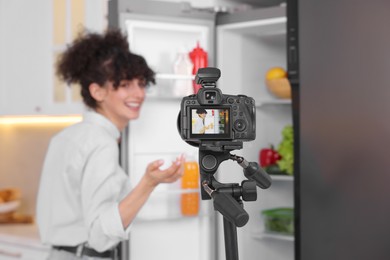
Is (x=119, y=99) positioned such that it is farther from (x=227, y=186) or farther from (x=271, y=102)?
(x=227, y=186)

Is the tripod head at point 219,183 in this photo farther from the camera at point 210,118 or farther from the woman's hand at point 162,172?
the woman's hand at point 162,172

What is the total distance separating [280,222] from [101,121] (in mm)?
1063

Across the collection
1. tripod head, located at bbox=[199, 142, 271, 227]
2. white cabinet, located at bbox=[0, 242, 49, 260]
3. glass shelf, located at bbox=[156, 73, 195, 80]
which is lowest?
white cabinet, located at bbox=[0, 242, 49, 260]

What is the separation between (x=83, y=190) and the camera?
1991mm

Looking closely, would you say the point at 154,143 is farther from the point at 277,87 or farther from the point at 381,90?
the point at 381,90

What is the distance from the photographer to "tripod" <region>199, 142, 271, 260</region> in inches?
33.8

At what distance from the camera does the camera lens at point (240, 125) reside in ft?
3.26

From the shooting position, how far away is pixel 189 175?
99.5 inches

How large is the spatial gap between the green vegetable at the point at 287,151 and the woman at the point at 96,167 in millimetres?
827

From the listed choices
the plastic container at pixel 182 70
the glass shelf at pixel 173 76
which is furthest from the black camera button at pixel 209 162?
the plastic container at pixel 182 70

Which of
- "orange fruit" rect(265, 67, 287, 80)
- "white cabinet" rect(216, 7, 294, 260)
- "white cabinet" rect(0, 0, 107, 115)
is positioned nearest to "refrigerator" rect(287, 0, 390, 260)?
"white cabinet" rect(216, 7, 294, 260)

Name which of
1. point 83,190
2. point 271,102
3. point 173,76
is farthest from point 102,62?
point 271,102

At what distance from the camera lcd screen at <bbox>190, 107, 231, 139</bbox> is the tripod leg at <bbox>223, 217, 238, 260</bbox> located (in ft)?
0.48

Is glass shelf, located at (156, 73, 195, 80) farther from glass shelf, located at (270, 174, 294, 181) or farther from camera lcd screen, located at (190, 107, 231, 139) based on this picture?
camera lcd screen, located at (190, 107, 231, 139)
